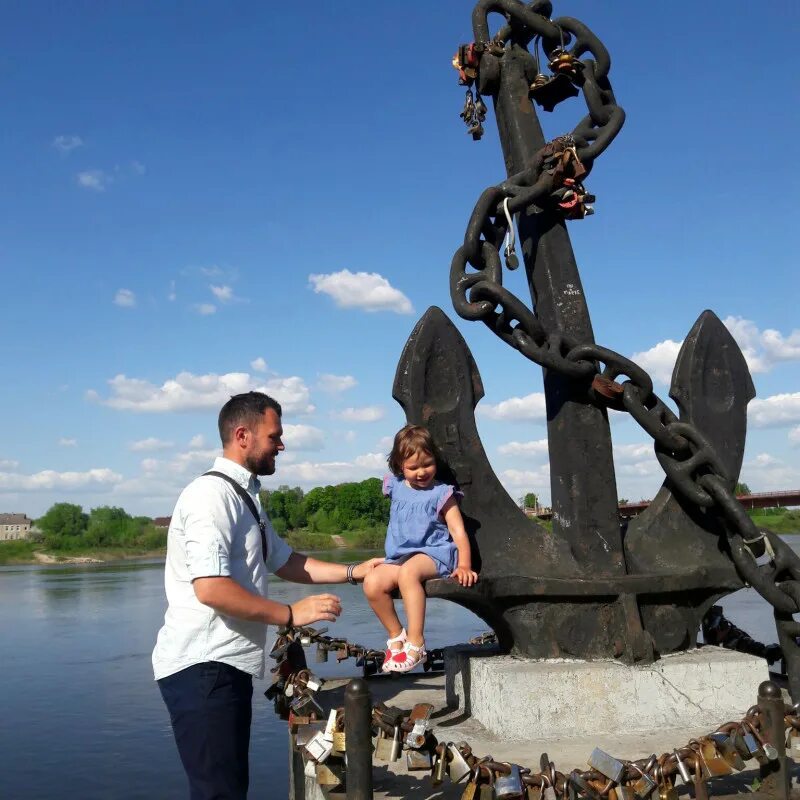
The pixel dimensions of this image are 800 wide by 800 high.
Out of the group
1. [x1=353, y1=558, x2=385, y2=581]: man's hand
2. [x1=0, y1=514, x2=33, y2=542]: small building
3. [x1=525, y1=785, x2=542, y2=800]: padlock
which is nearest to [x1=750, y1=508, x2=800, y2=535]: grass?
[x1=353, y1=558, x2=385, y2=581]: man's hand

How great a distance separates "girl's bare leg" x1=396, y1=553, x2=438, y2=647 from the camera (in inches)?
127

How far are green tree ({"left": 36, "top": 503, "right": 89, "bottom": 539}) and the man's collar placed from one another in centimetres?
4637

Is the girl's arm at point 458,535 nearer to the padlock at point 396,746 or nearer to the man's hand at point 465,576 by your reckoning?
the man's hand at point 465,576

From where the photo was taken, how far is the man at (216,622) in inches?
89.3

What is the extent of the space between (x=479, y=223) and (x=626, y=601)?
68.1 inches

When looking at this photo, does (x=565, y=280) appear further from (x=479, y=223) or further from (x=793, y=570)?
(x=793, y=570)

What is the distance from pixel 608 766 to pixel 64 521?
49.0 m

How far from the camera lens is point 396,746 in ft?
7.82

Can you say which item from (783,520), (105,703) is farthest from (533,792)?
(783,520)

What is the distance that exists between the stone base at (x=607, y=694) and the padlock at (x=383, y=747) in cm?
108

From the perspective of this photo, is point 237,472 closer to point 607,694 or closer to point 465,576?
point 465,576

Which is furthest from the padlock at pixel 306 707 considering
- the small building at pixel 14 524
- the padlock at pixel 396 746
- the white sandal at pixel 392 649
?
→ the small building at pixel 14 524

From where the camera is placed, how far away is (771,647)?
14.3 feet

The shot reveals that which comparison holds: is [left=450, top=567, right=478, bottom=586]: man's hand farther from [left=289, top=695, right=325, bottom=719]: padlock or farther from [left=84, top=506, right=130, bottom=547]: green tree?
[left=84, top=506, right=130, bottom=547]: green tree
